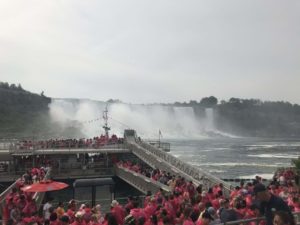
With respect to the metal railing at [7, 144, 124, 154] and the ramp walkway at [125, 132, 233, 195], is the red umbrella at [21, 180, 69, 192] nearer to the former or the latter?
the ramp walkway at [125, 132, 233, 195]

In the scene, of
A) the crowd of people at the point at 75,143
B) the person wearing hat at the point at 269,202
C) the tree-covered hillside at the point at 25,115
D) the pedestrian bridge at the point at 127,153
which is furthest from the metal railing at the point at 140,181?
the tree-covered hillside at the point at 25,115

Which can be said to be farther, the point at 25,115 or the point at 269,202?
the point at 25,115

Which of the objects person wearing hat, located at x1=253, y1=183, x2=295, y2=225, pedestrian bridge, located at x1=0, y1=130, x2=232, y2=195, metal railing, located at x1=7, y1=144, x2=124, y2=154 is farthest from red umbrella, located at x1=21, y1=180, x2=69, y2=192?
metal railing, located at x1=7, y1=144, x2=124, y2=154

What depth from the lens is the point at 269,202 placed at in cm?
618

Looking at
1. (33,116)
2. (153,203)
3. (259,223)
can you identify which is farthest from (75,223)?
(33,116)

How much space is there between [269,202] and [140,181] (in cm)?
2057

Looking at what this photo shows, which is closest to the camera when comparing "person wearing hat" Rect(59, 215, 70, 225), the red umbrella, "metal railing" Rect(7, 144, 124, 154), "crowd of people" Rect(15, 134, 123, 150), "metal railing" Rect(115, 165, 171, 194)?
"person wearing hat" Rect(59, 215, 70, 225)

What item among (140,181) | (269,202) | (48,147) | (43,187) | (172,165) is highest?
(269,202)

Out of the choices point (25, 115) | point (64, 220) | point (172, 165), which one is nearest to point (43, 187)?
point (64, 220)

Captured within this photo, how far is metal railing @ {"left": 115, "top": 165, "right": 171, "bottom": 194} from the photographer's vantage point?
75.7 ft

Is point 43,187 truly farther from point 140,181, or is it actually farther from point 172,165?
point 172,165

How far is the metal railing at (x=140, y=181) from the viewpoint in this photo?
75.7ft

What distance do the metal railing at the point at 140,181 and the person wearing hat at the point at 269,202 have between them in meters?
14.0

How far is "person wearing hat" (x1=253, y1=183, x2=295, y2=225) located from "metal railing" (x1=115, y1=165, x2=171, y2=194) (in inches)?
550
